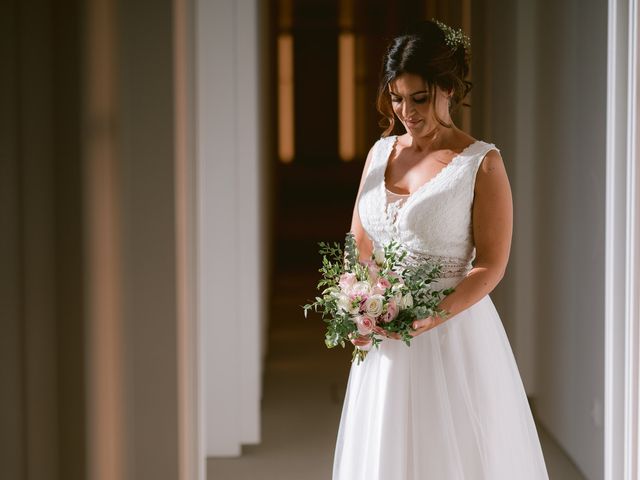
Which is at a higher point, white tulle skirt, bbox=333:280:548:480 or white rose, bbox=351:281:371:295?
white rose, bbox=351:281:371:295

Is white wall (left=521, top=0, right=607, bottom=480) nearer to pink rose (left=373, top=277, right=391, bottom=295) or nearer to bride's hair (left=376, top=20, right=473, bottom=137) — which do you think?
bride's hair (left=376, top=20, right=473, bottom=137)

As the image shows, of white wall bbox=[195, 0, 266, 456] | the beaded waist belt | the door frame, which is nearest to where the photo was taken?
the beaded waist belt

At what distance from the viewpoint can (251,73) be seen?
4.25 meters

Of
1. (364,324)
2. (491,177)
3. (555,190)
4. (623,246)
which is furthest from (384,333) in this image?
(555,190)

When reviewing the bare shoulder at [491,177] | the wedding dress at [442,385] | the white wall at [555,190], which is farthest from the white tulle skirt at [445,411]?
the white wall at [555,190]

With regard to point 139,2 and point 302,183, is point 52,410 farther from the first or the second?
point 302,183

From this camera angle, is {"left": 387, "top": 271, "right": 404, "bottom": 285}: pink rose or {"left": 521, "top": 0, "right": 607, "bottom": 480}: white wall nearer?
{"left": 387, "top": 271, "right": 404, "bottom": 285}: pink rose

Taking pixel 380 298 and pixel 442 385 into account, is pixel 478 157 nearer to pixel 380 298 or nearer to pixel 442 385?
pixel 380 298

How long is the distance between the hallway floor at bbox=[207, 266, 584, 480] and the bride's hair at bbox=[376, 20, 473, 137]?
217 centimetres

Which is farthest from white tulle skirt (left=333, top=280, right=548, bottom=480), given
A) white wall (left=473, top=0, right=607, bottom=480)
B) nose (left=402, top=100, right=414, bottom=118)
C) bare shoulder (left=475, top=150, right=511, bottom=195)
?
white wall (left=473, top=0, right=607, bottom=480)

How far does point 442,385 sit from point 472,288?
0.95ft

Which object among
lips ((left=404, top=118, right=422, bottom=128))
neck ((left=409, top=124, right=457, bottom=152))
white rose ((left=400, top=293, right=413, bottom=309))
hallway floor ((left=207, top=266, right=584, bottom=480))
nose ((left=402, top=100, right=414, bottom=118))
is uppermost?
nose ((left=402, top=100, right=414, bottom=118))

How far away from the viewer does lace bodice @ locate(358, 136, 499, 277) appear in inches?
95.8

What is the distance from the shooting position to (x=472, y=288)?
239cm
